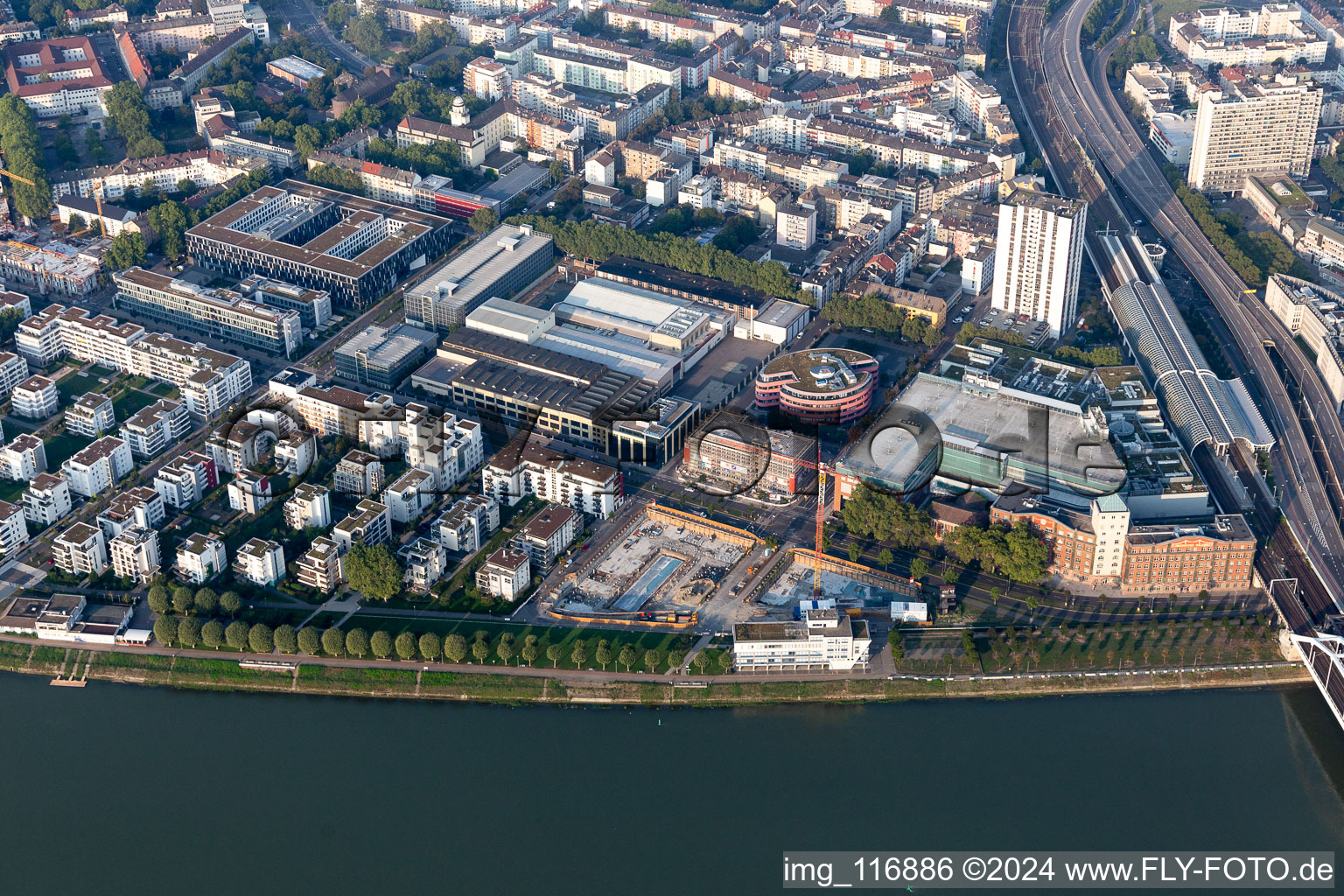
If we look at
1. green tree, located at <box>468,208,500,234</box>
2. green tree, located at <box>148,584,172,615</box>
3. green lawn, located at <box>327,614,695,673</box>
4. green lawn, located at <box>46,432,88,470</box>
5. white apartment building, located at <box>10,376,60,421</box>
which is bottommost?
green lawn, located at <box>327,614,695,673</box>

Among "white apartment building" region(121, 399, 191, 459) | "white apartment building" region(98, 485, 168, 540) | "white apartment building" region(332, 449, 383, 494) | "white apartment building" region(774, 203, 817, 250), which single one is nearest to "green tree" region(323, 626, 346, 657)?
"white apartment building" region(332, 449, 383, 494)

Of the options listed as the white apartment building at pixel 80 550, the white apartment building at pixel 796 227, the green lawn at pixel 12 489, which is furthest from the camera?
the white apartment building at pixel 796 227

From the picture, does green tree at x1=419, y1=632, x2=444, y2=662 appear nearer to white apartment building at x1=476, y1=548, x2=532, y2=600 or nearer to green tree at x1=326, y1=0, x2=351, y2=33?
white apartment building at x1=476, y1=548, x2=532, y2=600

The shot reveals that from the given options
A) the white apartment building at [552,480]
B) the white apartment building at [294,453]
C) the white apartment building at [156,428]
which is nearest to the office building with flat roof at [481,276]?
the white apartment building at [294,453]

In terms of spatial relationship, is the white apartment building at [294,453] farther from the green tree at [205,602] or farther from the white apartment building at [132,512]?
A: the green tree at [205,602]

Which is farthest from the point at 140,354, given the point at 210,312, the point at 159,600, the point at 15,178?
the point at 15,178

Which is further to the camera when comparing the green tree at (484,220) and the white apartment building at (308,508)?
the green tree at (484,220)

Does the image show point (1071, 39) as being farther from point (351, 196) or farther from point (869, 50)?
point (351, 196)
